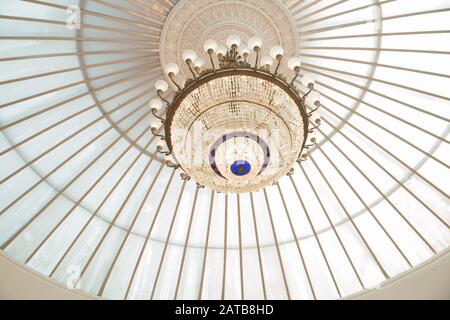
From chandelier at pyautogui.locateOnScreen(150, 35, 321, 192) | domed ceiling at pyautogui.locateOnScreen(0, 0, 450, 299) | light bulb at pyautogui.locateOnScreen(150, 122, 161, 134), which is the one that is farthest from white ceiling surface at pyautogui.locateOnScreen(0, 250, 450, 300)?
chandelier at pyautogui.locateOnScreen(150, 35, 321, 192)

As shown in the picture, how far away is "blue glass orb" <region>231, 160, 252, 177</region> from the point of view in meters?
6.95

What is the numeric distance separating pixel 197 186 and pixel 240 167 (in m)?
2.25

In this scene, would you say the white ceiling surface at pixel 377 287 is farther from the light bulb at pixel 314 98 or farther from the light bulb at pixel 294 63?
the light bulb at pixel 294 63

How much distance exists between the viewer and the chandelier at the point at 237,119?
7.01m

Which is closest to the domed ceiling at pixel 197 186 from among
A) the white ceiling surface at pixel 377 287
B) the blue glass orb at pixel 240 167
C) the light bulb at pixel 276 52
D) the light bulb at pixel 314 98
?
the white ceiling surface at pixel 377 287

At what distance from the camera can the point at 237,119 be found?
23.3ft

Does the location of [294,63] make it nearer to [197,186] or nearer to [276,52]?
[276,52]

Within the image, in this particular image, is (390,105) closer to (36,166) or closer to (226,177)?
(226,177)

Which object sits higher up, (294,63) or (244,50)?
(244,50)

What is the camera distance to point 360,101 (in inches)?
377

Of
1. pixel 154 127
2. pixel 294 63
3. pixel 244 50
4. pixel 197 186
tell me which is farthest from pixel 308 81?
pixel 197 186

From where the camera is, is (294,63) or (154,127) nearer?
(294,63)

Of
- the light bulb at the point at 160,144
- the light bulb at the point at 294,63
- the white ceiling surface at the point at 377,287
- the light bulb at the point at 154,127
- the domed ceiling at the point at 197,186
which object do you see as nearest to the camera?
the light bulb at the point at 294,63
